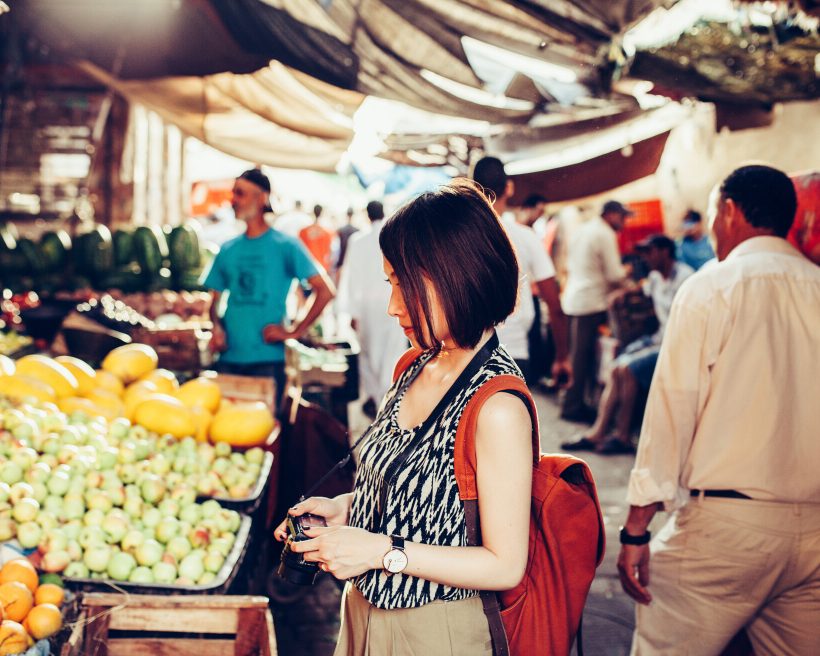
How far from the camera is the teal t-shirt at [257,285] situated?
5016mm

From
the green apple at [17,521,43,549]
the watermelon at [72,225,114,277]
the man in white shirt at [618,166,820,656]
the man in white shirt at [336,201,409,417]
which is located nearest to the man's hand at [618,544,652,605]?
the man in white shirt at [618,166,820,656]

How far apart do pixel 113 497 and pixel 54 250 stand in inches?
199

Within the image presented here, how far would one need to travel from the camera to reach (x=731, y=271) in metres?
2.50

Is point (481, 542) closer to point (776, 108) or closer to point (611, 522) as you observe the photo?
point (611, 522)

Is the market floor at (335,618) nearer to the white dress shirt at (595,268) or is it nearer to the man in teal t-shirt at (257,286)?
the man in teal t-shirt at (257,286)

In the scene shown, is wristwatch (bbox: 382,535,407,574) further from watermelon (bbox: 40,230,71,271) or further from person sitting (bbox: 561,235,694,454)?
watermelon (bbox: 40,230,71,271)

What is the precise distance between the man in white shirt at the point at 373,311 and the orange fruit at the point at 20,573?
10.7ft

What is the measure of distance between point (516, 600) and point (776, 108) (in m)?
7.55

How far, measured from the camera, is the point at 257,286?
198 inches

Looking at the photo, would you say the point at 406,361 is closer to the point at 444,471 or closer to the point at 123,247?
the point at 444,471

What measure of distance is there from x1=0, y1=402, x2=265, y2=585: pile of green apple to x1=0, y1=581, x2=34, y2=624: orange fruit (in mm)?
267

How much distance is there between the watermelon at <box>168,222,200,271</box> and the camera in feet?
26.9

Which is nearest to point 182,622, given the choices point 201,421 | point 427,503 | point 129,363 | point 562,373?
point 427,503

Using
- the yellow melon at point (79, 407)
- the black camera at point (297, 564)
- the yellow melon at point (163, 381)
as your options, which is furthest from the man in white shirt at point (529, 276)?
the black camera at point (297, 564)
